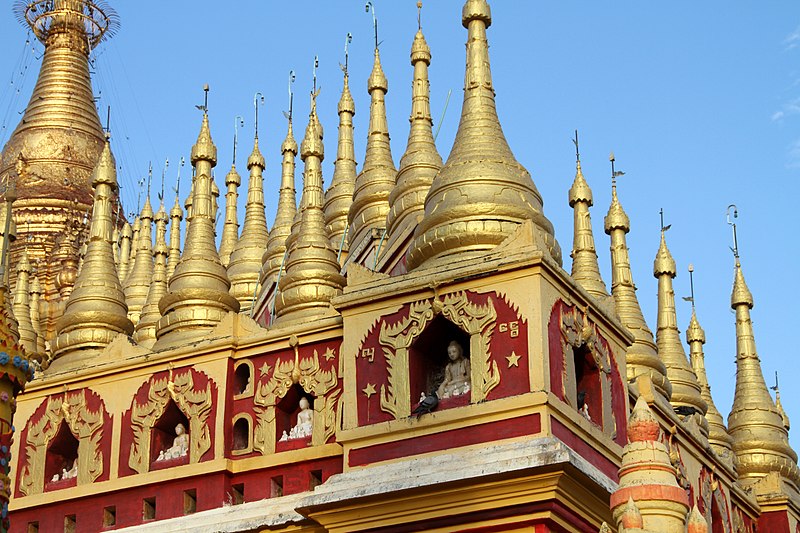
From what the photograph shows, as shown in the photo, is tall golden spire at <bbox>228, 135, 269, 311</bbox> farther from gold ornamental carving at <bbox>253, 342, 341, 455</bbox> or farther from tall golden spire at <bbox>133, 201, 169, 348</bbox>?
gold ornamental carving at <bbox>253, 342, 341, 455</bbox>

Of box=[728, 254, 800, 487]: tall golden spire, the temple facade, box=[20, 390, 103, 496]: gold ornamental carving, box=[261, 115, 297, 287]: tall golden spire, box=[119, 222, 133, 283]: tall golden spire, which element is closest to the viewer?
the temple facade

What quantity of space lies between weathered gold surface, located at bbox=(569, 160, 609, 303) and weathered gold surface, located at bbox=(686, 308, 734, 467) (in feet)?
12.0

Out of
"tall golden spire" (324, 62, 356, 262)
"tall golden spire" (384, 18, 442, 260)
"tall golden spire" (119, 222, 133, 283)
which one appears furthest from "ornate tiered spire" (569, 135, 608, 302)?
"tall golden spire" (119, 222, 133, 283)

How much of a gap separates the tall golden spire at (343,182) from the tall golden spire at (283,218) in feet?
3.07

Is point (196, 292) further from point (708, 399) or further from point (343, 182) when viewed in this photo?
point (708, 399)

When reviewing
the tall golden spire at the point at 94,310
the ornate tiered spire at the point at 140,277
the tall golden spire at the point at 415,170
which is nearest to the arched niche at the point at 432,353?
the tall golden spire at the point at 415,170

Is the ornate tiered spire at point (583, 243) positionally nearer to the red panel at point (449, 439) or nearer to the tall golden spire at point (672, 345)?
the tall golden spire at point (672, 345)

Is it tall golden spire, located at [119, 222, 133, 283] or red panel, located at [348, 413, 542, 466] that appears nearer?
red panel, located at [348, 413, 542, 466]

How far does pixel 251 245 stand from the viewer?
119 ft

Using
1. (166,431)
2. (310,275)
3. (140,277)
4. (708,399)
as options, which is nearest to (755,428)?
(708,399)

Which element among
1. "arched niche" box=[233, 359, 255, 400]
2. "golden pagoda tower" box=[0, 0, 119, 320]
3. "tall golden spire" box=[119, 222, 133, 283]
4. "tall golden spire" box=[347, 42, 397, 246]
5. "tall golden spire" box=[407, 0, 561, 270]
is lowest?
"arched niche" box=[233, 359, 255, 400]

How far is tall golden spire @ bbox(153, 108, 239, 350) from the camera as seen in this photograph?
1038 inches

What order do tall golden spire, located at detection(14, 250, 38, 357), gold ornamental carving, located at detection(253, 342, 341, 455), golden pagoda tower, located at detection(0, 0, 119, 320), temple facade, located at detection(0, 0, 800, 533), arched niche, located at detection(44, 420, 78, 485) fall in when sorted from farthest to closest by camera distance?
golden pagoda tower, located at detection(0, 0, 119, 320), tall golden spire, located at detection(14, 250, 38, 357), arched niche, located at detection(44, 420, 78, 485), gold ornamental carving, located at detection(253, 342, 341, 455), temple facade, located at detection(0, 0, 800, 533)

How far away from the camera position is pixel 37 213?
48656mm
